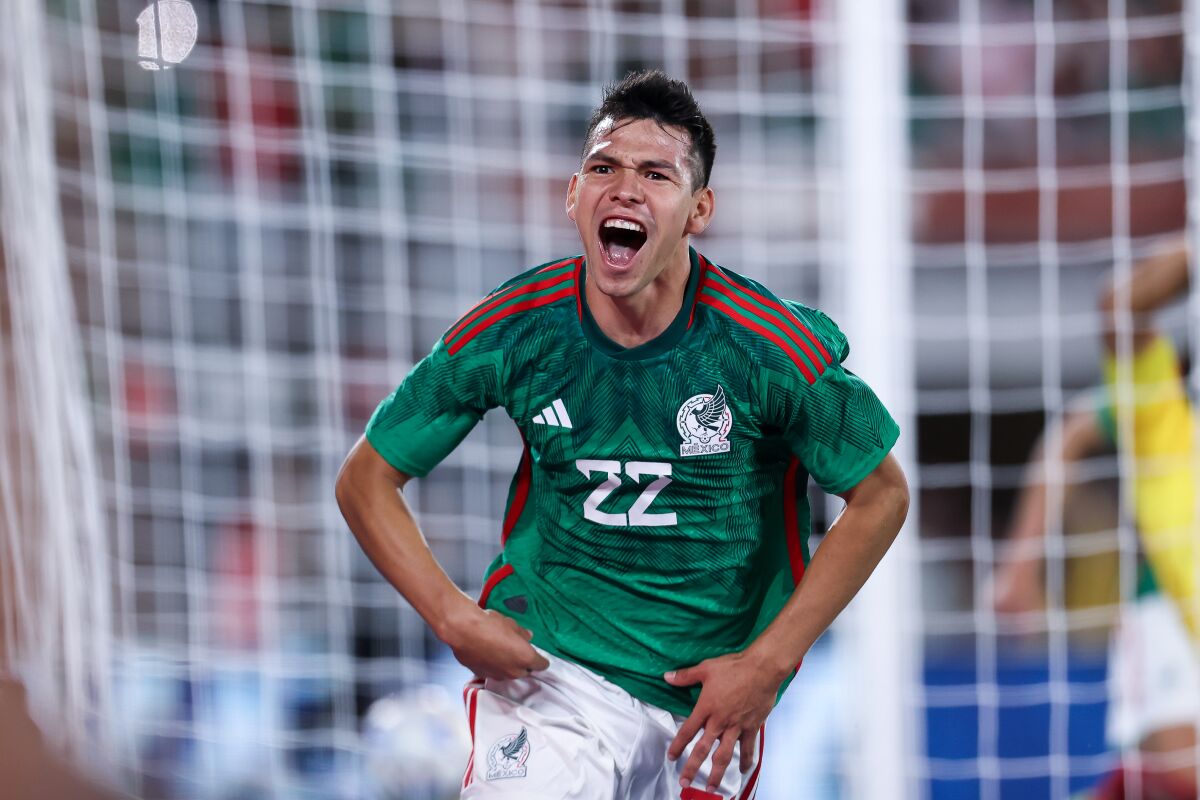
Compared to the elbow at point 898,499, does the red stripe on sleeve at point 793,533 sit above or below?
below

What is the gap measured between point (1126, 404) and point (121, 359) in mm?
2738

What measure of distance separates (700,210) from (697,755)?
0.79 m

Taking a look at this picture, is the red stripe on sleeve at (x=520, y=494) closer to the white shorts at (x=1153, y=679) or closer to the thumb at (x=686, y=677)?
the thumb at (x=686, y=677)

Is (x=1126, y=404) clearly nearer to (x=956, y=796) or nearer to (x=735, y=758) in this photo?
(x=956, y=796)

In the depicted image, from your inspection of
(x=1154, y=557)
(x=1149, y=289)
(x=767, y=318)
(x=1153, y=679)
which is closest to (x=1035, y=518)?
(x=1154, y=557)

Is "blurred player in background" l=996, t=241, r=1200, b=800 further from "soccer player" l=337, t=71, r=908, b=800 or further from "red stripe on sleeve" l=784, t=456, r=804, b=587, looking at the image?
"soccer player" l=337, t=71, r=908, b=800

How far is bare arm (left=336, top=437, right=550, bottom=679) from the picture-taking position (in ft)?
6.20

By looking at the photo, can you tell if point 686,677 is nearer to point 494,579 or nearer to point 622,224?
point 494,579

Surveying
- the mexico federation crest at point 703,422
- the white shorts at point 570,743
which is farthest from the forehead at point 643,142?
the white shorts at point 570,743

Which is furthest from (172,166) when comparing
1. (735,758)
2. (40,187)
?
(735,758)

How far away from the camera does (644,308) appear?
1895 millimetres

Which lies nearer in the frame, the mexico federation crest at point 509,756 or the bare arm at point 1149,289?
the mexico federation crest at point 509,756

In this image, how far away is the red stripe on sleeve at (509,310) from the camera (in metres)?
1.92

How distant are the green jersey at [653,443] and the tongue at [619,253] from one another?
0.40ft
